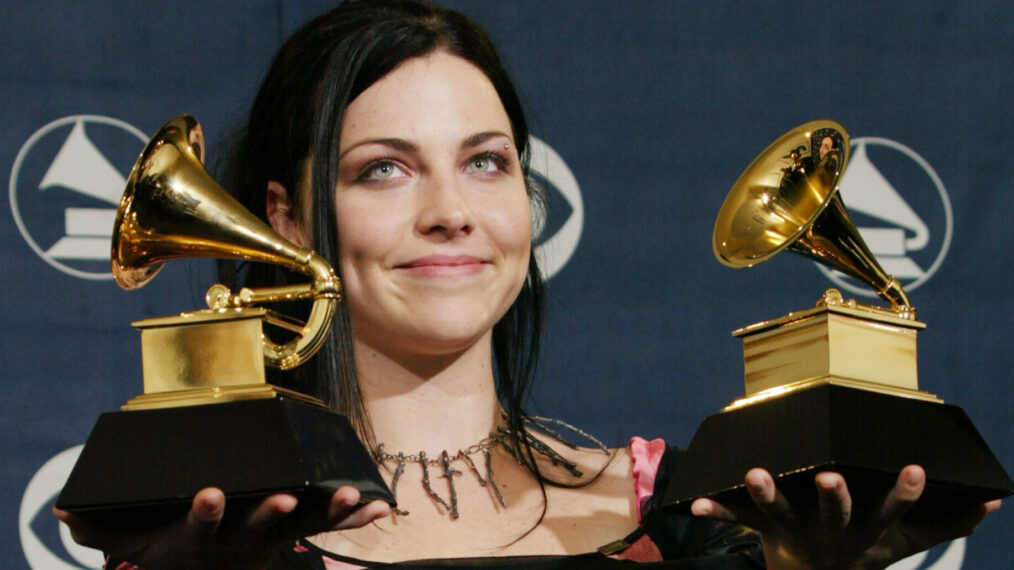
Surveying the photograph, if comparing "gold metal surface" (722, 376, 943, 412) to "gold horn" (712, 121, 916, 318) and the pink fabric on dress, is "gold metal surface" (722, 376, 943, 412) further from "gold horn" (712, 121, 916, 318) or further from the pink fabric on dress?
the pink fabric on dress

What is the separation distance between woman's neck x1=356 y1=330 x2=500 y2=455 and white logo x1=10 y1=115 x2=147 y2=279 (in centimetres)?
64

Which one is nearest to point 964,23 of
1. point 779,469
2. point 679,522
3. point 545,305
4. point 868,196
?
point 868,196

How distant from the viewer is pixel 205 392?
1.92 meters

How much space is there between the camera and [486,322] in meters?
2.30

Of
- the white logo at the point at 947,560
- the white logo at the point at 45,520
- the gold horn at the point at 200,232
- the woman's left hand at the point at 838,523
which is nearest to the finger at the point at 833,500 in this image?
the woman's left hand at the point at 838,523

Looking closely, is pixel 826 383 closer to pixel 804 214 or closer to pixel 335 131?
pixel 804 214

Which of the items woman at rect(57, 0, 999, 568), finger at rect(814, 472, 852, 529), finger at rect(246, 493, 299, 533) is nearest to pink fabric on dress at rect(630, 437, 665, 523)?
woman at rect(57, 0, 999, 568)

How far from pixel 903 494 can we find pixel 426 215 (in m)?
0.70

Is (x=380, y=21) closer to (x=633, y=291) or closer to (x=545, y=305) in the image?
(x=545, y=305)

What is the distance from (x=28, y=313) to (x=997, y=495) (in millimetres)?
1490

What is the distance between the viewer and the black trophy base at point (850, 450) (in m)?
1.88

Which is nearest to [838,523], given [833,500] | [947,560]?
[833,500]

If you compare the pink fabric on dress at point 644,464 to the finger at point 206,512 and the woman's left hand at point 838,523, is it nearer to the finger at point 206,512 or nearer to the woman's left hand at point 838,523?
the woman's left hand at point 838,523

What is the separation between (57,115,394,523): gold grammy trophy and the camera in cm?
186
